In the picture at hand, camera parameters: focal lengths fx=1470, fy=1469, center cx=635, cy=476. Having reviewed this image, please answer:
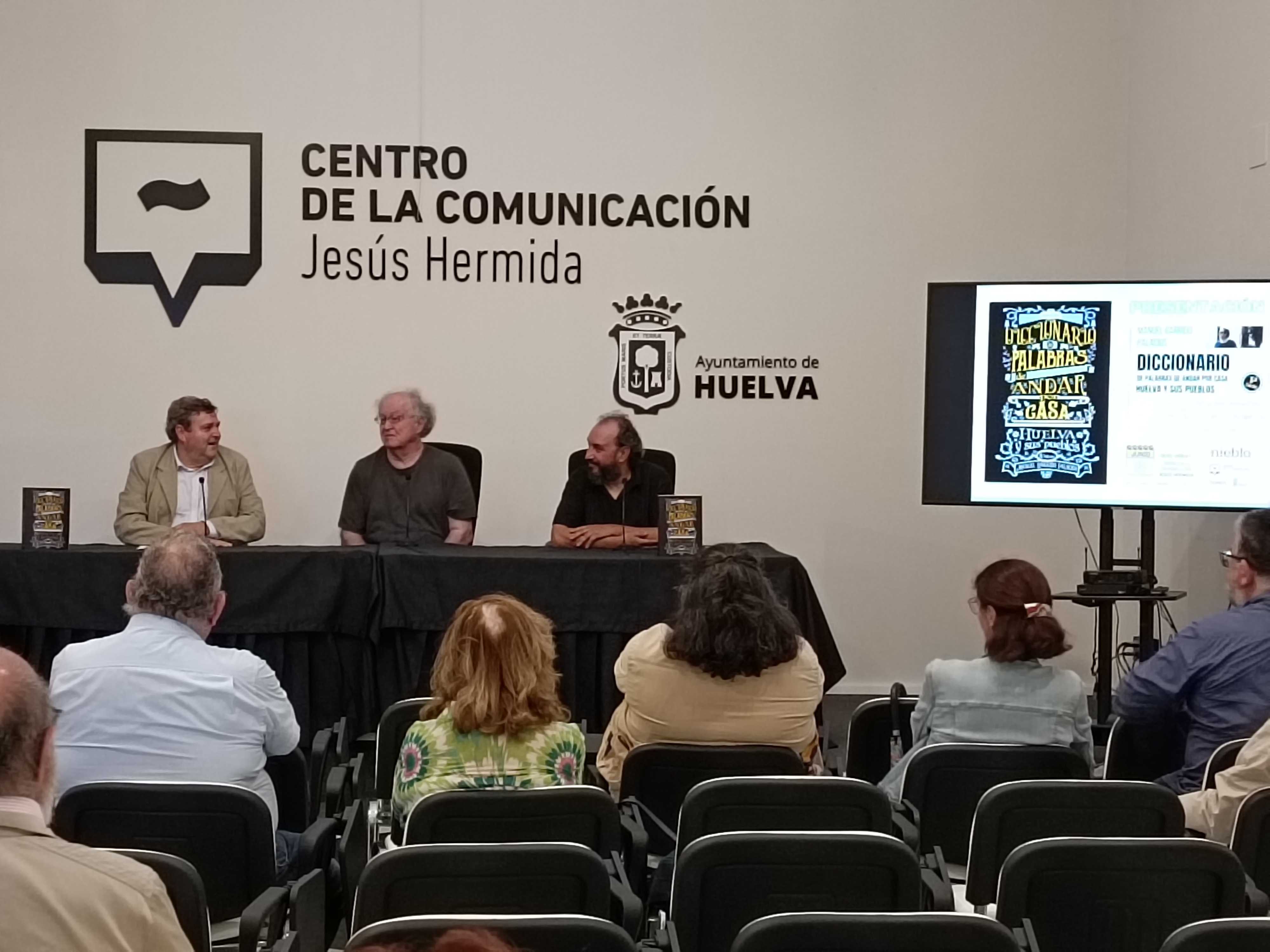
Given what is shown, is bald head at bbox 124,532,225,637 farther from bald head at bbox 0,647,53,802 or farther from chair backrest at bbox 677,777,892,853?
bald head at bbox 0,647,53,802

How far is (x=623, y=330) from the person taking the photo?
294 inches

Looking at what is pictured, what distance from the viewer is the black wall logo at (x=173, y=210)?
23.7 ft

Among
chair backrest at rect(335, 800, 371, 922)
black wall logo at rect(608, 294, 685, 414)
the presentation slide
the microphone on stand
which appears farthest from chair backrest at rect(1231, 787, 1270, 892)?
black wall logo at rect(608, 294, 685, 414)

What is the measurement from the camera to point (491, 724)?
3.10 m

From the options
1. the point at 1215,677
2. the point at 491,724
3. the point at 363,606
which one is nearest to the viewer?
the point at 491,724

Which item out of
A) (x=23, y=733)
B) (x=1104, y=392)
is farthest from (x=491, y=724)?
(x=1104, y=392)

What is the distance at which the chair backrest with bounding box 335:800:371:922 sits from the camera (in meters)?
3.07

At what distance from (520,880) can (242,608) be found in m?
3.05

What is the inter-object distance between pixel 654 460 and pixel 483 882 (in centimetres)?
433

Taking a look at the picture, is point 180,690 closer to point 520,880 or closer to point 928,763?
point 520,880

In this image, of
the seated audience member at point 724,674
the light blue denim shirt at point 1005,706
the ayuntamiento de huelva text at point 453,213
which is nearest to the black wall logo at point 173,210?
the ayuntamiento de huelva text at point 453,213

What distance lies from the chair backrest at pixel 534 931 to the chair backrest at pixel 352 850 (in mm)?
1006

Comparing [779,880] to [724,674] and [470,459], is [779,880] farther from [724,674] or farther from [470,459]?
[470,459]

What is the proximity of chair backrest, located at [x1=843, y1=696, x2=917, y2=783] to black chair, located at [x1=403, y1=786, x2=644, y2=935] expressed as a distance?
1.46 metres
